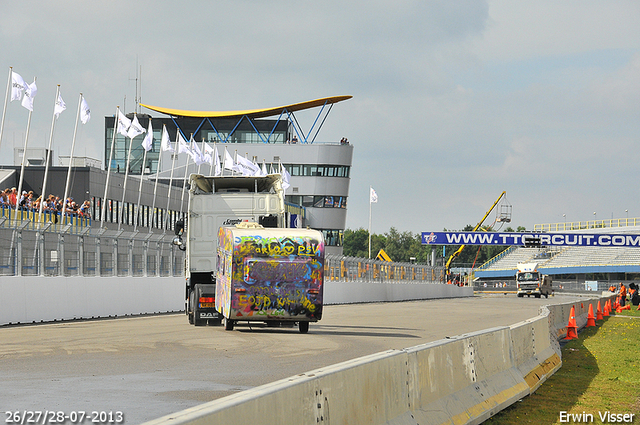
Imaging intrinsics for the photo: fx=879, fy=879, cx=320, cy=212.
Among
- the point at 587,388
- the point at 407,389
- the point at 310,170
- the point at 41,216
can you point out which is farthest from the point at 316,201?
the point at 407,389

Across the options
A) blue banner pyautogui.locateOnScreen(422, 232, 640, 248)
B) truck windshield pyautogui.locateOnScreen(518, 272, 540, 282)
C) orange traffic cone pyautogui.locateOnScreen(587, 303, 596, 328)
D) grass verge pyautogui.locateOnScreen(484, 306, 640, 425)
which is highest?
blue banner pyautogui.locateOnScreen(422, 232, 640, 248)

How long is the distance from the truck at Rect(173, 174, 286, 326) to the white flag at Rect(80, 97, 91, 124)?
20356 millimetres

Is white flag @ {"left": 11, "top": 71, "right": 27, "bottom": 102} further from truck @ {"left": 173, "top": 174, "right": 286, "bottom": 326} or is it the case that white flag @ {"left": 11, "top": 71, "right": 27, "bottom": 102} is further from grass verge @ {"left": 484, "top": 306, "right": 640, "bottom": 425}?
grass verge @ {"left": 484, "top": 306, "right": 640, "bottom": 425}

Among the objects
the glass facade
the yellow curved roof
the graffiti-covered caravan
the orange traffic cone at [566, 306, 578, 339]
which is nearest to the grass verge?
the orange traffic cone at [566, 306, 578, 339]

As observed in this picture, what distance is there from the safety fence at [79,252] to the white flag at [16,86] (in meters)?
10.6

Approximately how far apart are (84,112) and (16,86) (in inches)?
248

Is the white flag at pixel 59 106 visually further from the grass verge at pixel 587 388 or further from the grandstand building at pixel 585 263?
the grandstand building at pixel 585 263

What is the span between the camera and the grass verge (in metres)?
10.1

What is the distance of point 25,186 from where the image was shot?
70688mm

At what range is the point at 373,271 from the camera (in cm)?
5197

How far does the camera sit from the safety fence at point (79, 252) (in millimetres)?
21625

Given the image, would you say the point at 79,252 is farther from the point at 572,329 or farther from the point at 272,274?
the point at 572,329

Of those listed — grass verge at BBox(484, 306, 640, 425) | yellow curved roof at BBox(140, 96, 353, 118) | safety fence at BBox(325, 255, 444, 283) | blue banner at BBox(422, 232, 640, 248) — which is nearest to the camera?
grass verge at BBox(484, 306, 640, 425)

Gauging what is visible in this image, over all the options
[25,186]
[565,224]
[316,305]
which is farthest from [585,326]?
[565,224]
